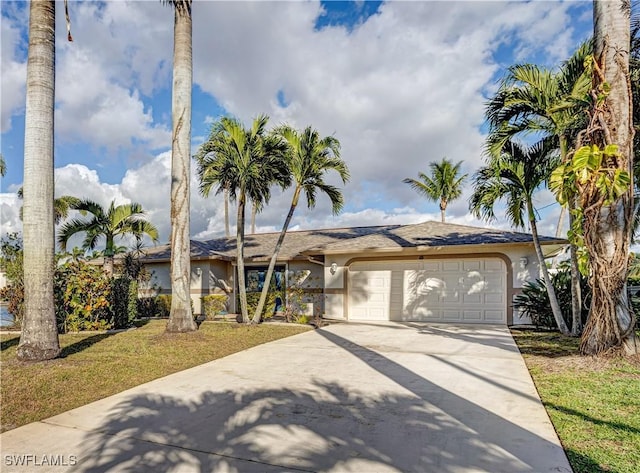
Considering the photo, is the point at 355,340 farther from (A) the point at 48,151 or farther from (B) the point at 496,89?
(A) the point at 48,151

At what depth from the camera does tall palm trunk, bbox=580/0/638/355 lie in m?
6.80

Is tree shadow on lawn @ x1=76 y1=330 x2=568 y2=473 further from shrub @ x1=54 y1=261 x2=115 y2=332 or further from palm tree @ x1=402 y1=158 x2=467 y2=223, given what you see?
palm tree @ x1=402 y1=158 x2=467 y2=223

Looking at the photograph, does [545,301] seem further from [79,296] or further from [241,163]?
[79,296]

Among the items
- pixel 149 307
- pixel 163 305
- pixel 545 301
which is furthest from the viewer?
pixel 163 305

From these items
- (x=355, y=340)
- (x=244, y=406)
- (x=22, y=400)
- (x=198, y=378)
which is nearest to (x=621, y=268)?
(x=355, y=340)

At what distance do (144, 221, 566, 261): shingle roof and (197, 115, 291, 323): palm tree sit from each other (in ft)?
12.8

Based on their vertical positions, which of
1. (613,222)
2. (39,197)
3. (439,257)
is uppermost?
(39,197)

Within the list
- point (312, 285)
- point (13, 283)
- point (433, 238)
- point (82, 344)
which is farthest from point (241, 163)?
point (433, 238)

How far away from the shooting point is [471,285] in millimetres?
13945

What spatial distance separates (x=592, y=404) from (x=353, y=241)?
37.5ft

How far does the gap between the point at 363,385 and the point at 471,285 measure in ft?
30.2

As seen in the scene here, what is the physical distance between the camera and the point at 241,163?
1199 cm

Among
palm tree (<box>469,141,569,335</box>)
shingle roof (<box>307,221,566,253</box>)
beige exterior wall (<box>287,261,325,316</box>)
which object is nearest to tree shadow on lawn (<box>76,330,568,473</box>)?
palm tree (<box>469,141,569,335</box>)

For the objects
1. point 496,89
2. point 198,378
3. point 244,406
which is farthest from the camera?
point 496,89
